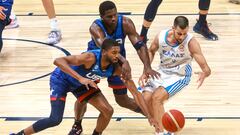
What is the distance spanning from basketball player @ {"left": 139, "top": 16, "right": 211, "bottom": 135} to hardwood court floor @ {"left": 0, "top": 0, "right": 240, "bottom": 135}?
0.46m

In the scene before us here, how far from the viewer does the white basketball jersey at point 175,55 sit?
5902mm

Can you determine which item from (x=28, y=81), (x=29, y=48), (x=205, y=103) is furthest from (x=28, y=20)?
(x=205, y=103)

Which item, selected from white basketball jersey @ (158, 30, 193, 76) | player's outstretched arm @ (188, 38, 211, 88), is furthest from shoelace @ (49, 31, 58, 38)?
player's outstretched arm @ (188, 38, 211, 88)

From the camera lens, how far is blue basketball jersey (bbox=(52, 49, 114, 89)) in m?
5.39

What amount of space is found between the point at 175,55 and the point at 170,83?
11.4 inches

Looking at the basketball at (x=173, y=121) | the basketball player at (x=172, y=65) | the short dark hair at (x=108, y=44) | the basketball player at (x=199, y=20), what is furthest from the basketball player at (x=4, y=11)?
the basketball at (x=173, y=121)

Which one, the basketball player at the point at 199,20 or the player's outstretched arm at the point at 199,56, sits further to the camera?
the basketball player at the point at 199,20

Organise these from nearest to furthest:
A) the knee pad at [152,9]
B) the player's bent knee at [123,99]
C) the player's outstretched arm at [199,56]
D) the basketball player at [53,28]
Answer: the player's outstretched arm at [199,56], the player's bent knee at [123,99], the knee pad at [152,9], the basketball player at [53,28]

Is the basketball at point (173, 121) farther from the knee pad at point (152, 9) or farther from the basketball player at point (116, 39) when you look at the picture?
the knee pad at point (152, 9)

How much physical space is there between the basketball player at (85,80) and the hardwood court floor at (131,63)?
0.61 meters

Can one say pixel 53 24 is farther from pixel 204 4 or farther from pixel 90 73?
pixel 90 73

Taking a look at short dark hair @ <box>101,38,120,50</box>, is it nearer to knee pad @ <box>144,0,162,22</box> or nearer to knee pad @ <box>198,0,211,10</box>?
knee pad @ <box>144,0,162,22</box>

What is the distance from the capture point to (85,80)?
510 cm

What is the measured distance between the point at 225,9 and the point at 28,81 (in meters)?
4.42
